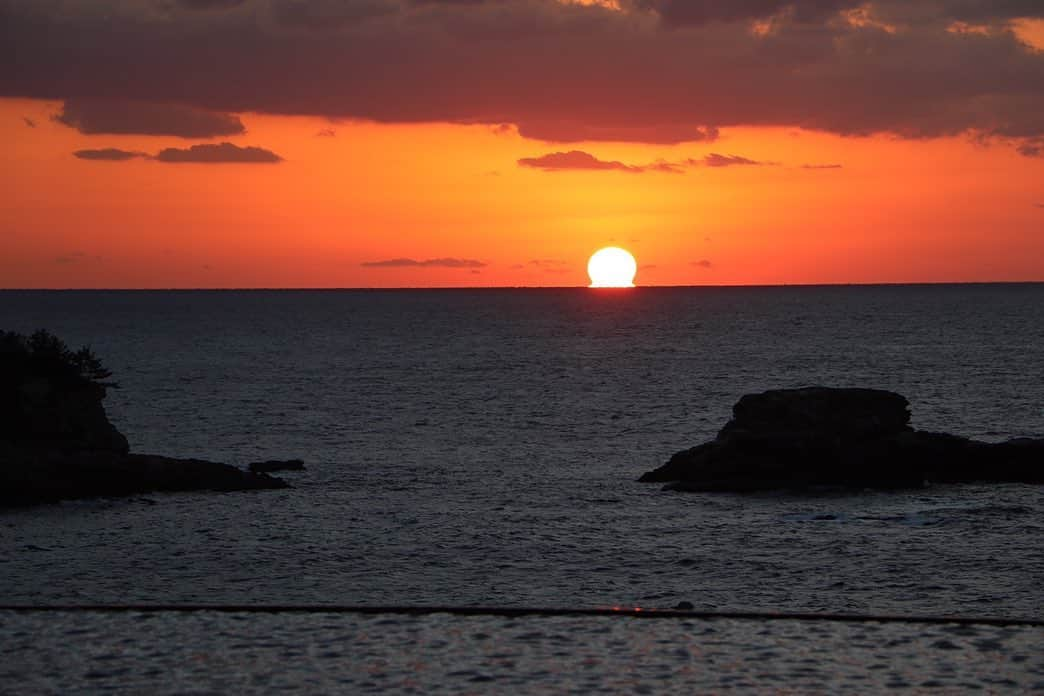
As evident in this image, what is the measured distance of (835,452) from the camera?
143 feet

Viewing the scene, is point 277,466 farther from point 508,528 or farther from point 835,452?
point 835,452

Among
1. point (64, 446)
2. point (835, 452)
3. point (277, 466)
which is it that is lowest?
point (277, 466)

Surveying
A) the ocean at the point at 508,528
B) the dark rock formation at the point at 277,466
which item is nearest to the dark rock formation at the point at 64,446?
the ocean at the point at 508,528

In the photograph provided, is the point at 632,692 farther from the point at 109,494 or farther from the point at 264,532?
the point at 109,494

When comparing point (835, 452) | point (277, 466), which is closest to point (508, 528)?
point (835, 452)

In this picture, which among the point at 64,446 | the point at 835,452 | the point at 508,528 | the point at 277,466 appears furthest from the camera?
the point at 277,466

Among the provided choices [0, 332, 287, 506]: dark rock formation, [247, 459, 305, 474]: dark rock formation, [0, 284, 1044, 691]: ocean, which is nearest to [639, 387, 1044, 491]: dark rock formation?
[0, 284, 1044, 691]: ocean

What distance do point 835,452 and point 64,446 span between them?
81.7 ft

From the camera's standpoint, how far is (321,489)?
146 ft

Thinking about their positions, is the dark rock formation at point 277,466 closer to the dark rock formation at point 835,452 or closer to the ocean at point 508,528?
the ocean at point 508,528

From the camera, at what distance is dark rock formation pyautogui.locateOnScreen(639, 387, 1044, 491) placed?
43156 mm

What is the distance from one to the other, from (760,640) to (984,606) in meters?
12.7

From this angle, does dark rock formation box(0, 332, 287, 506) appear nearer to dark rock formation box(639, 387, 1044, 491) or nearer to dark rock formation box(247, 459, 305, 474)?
dark rock formation box(247, 459, 305, 474)

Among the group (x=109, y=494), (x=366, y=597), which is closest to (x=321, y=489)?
(x=109, y=494)
